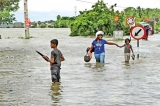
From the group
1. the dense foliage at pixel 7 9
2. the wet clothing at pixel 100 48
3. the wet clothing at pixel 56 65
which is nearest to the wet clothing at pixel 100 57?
the wet clothing at pixel 100 48

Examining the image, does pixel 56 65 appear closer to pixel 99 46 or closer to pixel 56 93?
pixel 56 93

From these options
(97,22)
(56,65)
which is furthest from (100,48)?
(97,22)

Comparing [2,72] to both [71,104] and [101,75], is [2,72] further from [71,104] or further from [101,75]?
[71,104]

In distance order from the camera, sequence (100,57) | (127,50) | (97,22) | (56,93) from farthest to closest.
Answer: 1. (97,22)
2. (127,50)
3. (100,57)
4. (56,93)

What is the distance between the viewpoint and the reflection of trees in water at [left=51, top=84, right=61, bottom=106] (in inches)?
451

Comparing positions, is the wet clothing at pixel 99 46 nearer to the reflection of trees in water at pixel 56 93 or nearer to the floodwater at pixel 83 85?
the floodwater at pixel 83 85

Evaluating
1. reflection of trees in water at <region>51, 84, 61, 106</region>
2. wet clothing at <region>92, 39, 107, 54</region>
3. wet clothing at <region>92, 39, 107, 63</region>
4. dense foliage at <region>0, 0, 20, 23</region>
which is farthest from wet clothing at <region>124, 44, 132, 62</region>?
dense foliage at <region>0, 0, 20, 23</region>

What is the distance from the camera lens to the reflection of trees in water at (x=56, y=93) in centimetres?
1145

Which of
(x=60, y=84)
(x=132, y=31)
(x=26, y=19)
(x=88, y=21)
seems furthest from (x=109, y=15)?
(x=60, y=84)

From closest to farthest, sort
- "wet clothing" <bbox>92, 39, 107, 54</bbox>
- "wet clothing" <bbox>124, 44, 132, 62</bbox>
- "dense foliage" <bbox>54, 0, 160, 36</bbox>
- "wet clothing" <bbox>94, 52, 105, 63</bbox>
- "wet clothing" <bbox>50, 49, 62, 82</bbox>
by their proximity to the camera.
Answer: "wet clothing" <bbox>50, 49, 62, 82</bbox> → "wet clothing" <bbox>92, 39, 107, 54</bbox> → "wet clothing" <bbox>94, 52, 105, 63</bbox> → "wet clothing" <bbox>124, 44, 132, 62</bbox> → "dense foliage" <bbox>54, 0, 160, 36</bbox>

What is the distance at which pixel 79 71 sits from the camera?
18.1 m

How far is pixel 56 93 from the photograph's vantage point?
1244cm

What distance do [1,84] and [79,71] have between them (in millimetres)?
4385

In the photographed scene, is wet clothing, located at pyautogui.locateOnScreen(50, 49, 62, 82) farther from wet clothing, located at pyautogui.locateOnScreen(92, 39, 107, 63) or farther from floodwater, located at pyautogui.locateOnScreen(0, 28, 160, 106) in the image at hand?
wet clothing, located at pyautogui.locateOnScreen(92, 39, 107, 63)
